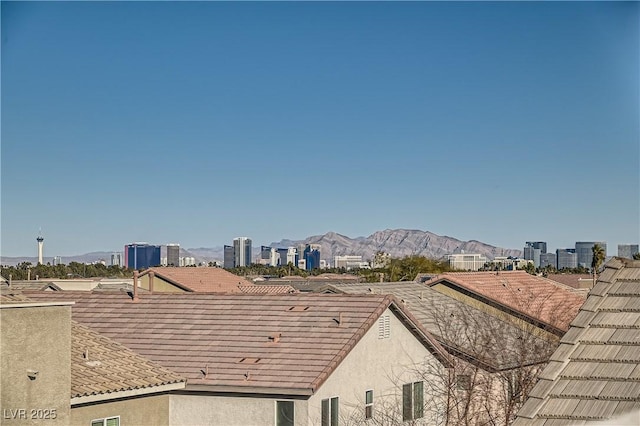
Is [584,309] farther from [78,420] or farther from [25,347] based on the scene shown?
[78,420]

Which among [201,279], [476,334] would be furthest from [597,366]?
[201,279]

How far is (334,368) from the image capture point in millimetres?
19141

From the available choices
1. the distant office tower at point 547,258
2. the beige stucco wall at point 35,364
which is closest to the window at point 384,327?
the beige stucco wall at point 35,364

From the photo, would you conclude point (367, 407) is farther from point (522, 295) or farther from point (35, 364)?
point (522, 295)

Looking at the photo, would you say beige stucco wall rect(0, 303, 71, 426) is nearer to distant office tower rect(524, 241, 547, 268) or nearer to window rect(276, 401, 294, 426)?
window rect(276, 401, 294, 426)

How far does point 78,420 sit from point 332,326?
6.56 meters

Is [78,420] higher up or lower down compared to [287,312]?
lower down

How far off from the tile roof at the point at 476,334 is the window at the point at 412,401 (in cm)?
217

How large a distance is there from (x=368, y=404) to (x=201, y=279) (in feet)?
139

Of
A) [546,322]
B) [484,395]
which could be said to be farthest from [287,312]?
[546,322]

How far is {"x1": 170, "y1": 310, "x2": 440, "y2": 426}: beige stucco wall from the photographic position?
18.8m

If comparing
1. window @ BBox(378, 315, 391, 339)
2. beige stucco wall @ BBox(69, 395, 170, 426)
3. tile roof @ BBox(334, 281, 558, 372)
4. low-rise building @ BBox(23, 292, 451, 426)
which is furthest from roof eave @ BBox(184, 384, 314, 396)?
tile roof @ BBox(334, 281, 558, 372)

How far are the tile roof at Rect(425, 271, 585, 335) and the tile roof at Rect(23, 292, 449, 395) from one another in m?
9.29

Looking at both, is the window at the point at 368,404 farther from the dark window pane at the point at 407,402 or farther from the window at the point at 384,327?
the window at the point at 384,327
